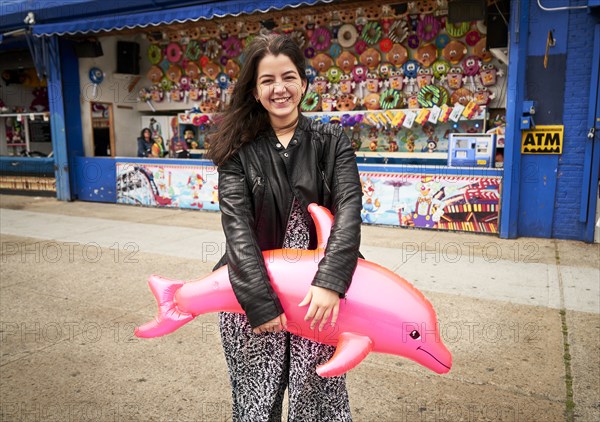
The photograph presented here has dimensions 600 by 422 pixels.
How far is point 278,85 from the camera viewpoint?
61.7 inches

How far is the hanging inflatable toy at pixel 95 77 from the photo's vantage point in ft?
33.3

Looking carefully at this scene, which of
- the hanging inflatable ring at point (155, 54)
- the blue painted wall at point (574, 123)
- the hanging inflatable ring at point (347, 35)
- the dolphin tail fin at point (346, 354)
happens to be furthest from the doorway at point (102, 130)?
the dolphin tail fin at point (346, 354)

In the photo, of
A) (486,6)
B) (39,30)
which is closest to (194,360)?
(486,6)

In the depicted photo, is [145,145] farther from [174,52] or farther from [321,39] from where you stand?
[321,39]

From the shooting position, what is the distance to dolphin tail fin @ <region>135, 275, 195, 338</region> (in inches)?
65.2

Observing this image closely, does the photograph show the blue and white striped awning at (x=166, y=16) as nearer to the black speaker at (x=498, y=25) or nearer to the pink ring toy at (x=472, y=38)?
the black speaker at (x=498, y=25)

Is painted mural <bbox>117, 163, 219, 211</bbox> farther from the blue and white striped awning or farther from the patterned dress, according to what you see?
the patterned dress

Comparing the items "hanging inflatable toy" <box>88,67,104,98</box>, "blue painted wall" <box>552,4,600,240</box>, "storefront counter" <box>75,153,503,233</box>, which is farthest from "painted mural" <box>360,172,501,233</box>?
"hanging inflatable toy" <box>88,67,104,98</box>

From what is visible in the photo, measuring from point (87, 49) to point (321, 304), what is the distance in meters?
9.74

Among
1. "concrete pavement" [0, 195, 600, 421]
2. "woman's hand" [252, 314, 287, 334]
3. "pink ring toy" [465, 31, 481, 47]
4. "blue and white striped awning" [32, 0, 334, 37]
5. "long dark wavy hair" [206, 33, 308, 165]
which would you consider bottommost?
"concrete pavement" [0, 195, 600, 421]

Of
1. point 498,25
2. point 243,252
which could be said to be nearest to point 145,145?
point 498,25

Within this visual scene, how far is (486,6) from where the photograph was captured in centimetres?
626

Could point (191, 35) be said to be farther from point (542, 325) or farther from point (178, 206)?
point (542, 325)

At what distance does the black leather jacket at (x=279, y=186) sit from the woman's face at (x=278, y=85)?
0.32 feet
